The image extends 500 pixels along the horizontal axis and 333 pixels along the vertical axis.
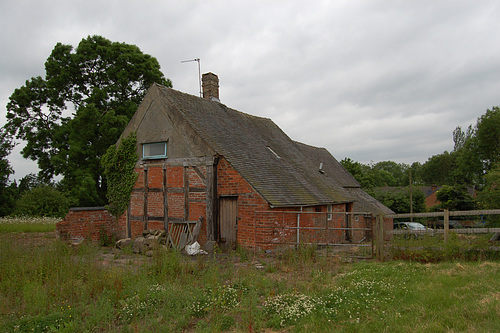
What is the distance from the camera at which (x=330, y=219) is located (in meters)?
17.5

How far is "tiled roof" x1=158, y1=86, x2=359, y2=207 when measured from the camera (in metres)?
13.4

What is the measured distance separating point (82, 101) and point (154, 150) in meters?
14.2

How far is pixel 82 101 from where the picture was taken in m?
26.0

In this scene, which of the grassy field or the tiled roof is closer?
the grassy field

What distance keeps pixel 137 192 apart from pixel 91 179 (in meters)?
9.18

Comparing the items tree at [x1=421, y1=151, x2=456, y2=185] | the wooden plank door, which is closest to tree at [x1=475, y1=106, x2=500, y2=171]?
tree at [x1=421, y1=151, x2=456, y2=185]

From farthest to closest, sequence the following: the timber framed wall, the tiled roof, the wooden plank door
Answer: the timber framed wall, the tiled roof, the wooden plank door

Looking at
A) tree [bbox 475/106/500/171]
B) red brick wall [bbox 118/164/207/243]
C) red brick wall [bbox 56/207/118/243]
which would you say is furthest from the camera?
tree [bbox 475/106/500/171]

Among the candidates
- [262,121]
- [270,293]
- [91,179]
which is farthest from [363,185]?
[270,293]

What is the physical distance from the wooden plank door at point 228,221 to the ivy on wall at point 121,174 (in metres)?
4.57

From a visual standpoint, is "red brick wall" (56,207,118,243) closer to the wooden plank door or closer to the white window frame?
the white window frame

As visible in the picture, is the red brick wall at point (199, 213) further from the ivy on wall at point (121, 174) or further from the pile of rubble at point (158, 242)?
the pile of rubble at point (158, 242)

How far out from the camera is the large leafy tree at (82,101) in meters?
23.9

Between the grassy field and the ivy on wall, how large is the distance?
7029 mm
